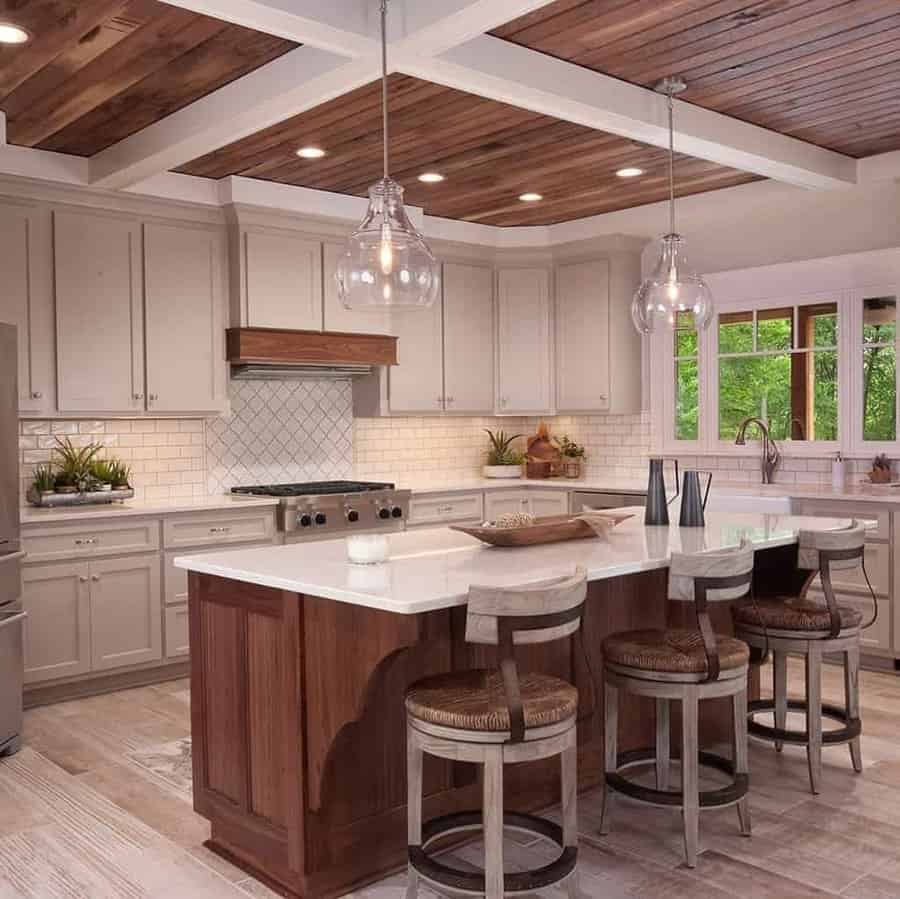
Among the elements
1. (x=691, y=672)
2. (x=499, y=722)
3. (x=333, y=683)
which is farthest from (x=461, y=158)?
(x=499, y=722)

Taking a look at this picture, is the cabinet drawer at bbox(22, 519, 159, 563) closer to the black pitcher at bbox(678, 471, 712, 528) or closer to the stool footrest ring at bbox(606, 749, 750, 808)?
the black pitcher at bbox(678, 471, 712, 528)

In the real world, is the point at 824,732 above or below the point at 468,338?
below

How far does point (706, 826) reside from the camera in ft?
11.3

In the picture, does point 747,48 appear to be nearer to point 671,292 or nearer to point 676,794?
point 671,292

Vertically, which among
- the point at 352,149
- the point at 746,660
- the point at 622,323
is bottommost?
the point at 746,660

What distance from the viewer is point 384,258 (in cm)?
317

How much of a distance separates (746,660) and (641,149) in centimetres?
297

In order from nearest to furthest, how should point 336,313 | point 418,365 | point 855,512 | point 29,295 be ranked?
point 29,295, point 855,512, point 336,313, point 418,365

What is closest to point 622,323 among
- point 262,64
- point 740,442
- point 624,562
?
point 740,442

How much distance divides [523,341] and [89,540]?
3.52 m

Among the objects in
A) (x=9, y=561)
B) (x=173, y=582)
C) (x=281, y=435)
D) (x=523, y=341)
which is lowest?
(x=173, y=582)

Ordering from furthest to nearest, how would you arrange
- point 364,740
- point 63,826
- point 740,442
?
1. point 740,442
2. point 63,826
3. point 364,740

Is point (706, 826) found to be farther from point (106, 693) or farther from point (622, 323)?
point (622, 323)

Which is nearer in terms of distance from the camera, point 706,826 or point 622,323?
point 706,826
